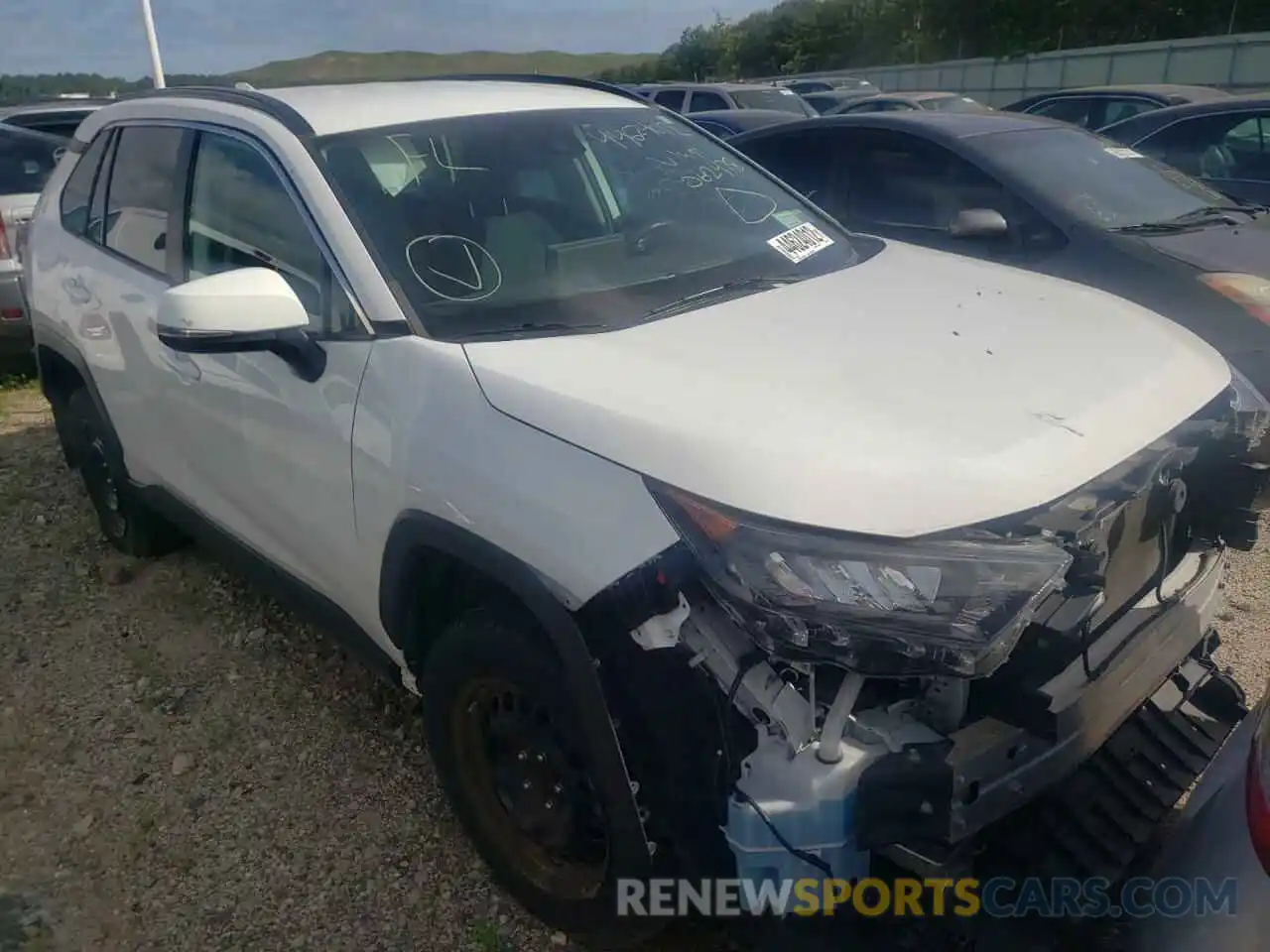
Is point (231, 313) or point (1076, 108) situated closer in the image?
point (231, 313)

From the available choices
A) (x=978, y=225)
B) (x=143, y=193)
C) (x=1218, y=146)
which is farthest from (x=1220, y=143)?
(x=143, y=193)

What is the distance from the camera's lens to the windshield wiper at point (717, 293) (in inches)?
97.6

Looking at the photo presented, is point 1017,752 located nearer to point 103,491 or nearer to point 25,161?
point 103,491

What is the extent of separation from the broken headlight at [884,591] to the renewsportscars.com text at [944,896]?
43cm

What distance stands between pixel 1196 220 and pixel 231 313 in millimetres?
4589

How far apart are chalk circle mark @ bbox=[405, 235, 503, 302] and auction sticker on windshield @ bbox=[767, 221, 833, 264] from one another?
0.83 metres

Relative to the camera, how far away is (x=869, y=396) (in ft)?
6.62

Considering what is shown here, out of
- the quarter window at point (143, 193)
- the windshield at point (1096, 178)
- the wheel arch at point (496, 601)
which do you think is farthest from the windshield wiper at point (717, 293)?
the windshield at point (1096, 178)

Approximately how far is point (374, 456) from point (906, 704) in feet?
4.15

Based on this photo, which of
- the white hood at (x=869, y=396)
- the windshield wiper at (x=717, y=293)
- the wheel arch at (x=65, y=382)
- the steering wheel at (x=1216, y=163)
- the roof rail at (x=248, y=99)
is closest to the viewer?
the white hood at (x=869, y=396)

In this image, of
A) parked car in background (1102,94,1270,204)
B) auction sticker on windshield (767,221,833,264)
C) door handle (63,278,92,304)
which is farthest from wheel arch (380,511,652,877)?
parked car in background (1102,94,1270,204)

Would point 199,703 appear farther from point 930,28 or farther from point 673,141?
point 930,28

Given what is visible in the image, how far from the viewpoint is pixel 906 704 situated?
1845mm

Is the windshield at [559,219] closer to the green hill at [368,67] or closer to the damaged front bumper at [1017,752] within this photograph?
the green hill at [368,67]
